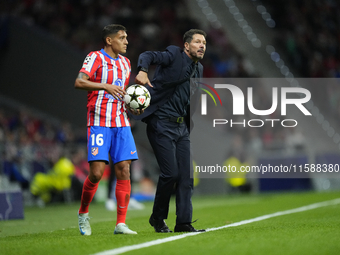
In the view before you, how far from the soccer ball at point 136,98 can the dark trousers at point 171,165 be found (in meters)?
0.33

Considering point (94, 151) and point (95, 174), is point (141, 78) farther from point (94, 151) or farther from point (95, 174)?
point (95, 174)

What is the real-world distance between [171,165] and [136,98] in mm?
791

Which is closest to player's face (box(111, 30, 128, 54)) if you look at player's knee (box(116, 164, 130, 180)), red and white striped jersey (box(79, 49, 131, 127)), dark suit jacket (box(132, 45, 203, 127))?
red and white striped jersey (box(79, 49, 131, 127))

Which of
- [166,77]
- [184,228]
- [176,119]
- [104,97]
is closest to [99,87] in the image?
[104,97]

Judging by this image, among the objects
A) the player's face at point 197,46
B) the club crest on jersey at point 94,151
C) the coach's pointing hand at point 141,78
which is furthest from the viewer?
the player's face at point 197,46

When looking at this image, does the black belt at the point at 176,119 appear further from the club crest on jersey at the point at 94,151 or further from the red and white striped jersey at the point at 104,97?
the club crest on jersey at the point at 94,151

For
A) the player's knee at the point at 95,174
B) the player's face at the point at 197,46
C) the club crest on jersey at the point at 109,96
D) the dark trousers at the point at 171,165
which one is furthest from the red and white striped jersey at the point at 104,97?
the player's face at the point at 197,46

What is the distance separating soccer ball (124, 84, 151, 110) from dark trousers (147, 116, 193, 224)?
332mm

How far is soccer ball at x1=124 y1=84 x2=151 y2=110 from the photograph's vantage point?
5.49 metres

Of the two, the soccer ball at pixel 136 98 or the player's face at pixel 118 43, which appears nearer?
the soccer ball at pixel 136 98

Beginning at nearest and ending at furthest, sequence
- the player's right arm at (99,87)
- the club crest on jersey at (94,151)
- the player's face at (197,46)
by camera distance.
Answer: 1. the player's right arm at (99,87)
2. the club crest on jersey at (94,151)
3. the player's face at (197,46)

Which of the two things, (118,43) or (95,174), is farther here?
(118,43)

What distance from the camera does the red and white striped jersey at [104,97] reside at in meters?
5.68

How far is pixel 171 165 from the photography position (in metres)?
5.67
